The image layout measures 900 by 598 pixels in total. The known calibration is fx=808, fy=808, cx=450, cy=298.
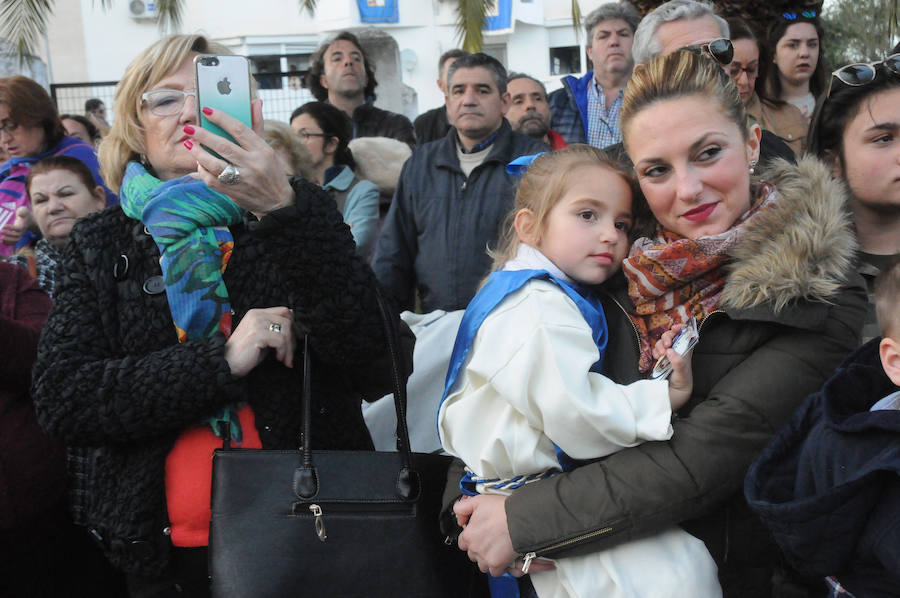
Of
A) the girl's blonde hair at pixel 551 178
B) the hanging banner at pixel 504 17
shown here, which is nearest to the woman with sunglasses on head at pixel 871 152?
the girl's blonde hair at pixel 551 178

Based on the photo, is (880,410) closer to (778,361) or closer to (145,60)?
(778,361)

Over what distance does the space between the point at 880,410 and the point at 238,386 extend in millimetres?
1489

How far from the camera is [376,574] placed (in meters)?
2.06

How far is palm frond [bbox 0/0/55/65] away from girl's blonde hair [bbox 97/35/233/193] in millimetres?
4967

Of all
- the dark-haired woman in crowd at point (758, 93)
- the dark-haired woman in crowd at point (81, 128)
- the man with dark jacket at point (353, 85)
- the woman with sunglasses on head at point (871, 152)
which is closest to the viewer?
the woman with sunglasses on head at point (871, 152)

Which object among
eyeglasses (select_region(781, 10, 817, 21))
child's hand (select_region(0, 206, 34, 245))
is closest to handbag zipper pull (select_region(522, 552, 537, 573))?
child's hand (select_region(0, 206, 34, 245))

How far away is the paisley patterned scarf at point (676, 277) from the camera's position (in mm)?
1939

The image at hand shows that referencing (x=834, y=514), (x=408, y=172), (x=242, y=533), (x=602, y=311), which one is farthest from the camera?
Answer: (x=408, y=172)

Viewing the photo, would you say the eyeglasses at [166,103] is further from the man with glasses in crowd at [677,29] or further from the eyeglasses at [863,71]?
the eyeglasses at [863,71]

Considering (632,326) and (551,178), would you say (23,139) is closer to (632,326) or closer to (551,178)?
(551,178)

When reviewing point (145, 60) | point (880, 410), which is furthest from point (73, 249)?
point (880, 410)

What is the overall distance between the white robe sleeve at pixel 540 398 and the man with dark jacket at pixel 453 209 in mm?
1928

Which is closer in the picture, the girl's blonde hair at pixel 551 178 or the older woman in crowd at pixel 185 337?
the older woman in crowd at pixel 185 337

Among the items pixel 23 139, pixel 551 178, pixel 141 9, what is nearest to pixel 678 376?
pixel 551 178
